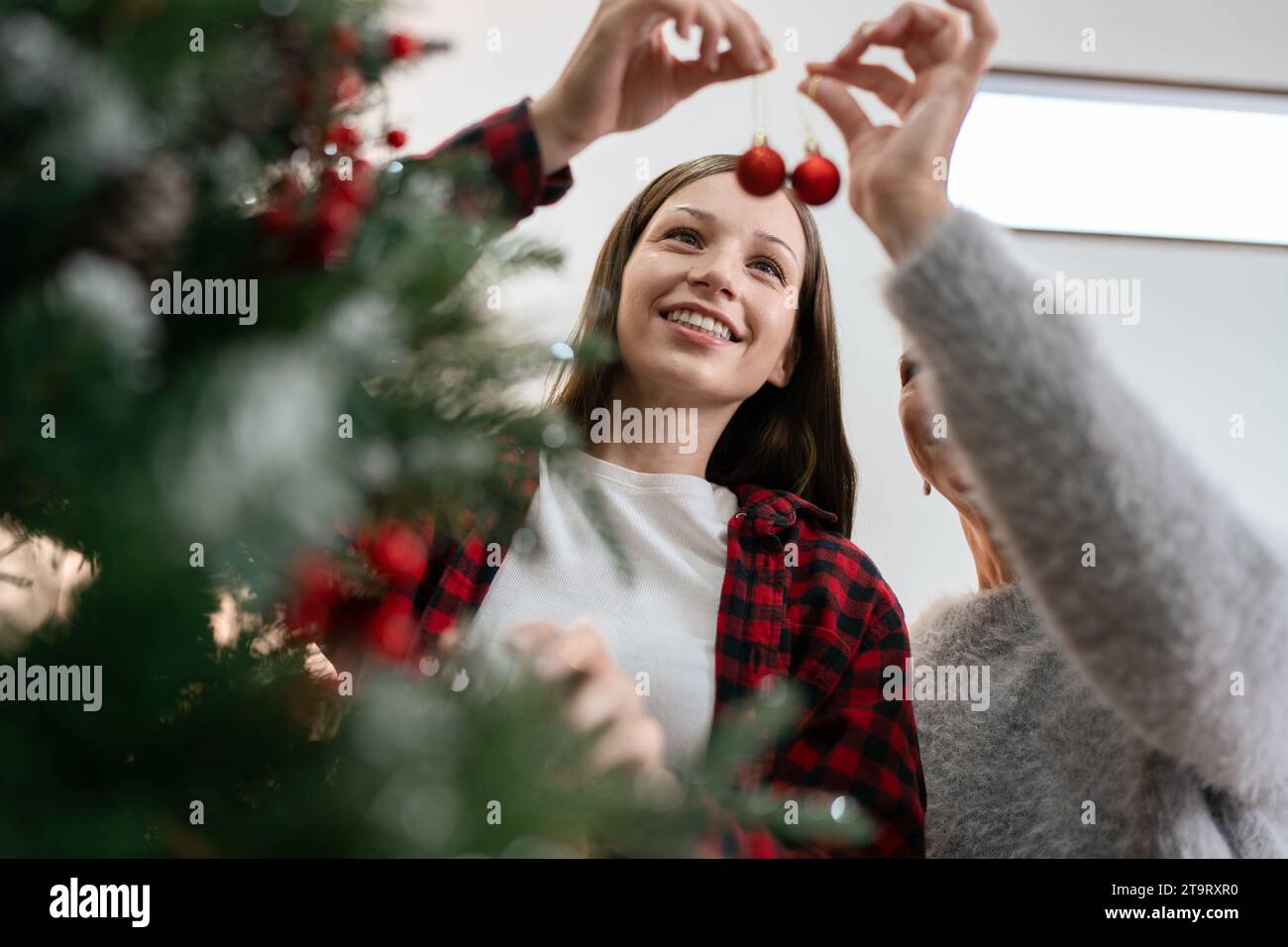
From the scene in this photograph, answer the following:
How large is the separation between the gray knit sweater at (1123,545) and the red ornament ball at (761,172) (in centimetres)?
23

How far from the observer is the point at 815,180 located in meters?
0.73

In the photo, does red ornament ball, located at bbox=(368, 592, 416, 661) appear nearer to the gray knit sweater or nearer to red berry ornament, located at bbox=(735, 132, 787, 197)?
the gray knit sweater

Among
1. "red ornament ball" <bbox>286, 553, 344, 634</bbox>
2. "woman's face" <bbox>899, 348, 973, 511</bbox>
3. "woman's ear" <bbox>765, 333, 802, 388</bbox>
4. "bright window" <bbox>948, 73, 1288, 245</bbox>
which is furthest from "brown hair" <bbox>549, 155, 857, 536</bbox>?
"bright window" <bbox>948, 73, 1288, 245</bbox>

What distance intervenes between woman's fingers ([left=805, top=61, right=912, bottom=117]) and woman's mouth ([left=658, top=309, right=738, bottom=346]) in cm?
29

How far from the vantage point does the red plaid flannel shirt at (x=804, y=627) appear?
0.75 metres

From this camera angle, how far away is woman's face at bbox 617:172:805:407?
0.97m

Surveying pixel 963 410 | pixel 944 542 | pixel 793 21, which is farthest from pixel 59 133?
pixel 793 21

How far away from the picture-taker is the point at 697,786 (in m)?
0.27

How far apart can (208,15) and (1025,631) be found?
29.9 inches

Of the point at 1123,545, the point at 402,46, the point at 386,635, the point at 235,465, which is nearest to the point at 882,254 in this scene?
the point at 1123,545

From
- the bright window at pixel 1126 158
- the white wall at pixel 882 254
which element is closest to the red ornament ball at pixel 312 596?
the white wall at pixel 882 254

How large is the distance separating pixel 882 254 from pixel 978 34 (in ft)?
3.90

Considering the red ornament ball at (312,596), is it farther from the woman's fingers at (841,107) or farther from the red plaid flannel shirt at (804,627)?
the woman's fingers at (841,107)
